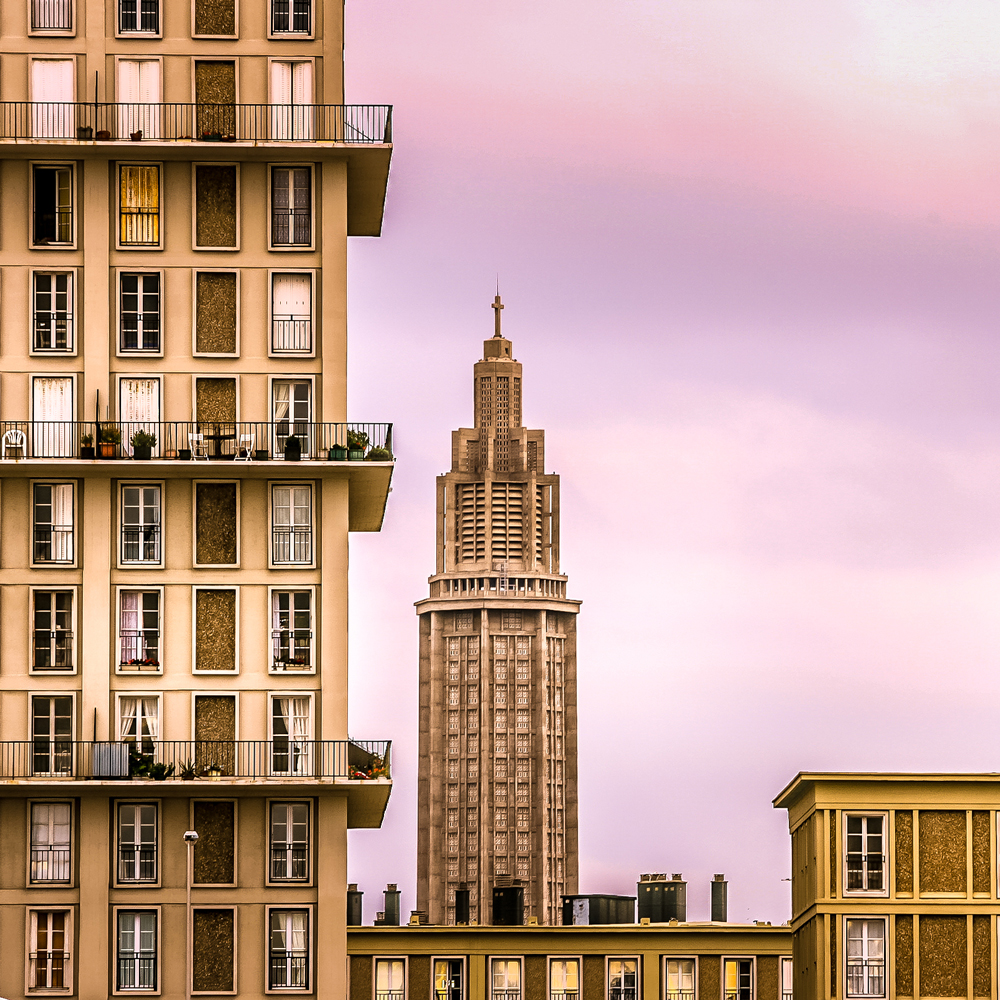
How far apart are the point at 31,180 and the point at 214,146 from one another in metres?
6.75

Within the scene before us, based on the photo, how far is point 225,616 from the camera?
95.1 meters

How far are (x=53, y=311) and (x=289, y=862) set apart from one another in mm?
21142

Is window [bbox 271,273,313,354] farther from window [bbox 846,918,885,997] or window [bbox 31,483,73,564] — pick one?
window [bbox 846,918,885,997]

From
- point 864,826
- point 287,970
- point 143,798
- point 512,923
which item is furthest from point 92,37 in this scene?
point 512,923

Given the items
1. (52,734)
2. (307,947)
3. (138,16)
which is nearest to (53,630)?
(52,734)

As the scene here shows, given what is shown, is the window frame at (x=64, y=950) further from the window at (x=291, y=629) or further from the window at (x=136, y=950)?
the window at (x=291, y=629)

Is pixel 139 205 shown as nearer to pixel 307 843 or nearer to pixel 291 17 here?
pixel 291 17

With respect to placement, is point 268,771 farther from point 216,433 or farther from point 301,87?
point 301,87

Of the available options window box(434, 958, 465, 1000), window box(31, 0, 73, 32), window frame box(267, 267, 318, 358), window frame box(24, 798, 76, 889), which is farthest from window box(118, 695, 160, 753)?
window box(434, 958, 465, 1000)

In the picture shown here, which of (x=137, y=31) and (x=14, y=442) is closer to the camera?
(x=14, y=442)

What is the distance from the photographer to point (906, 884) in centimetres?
11050

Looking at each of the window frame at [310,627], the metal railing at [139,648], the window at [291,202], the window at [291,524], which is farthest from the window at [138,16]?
the metal railing at [139,648]

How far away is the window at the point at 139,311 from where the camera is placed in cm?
9656

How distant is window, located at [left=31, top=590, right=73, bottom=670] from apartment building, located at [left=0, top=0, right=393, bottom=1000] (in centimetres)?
10
